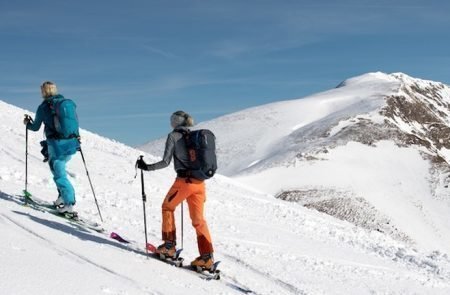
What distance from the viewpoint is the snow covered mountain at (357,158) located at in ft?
187

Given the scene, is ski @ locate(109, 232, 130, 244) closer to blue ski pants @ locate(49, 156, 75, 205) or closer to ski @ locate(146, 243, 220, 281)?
ski @ locate(146, 243, 220, 281)

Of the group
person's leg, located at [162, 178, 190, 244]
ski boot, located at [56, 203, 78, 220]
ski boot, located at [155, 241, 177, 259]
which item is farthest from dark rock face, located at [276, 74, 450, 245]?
person's leg, located at [162, 178, 190, 244]

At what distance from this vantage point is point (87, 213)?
12227 mm

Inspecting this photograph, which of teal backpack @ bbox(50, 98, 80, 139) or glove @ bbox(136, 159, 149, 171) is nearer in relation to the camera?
glove @ bbox(136, 159, 149, 171)

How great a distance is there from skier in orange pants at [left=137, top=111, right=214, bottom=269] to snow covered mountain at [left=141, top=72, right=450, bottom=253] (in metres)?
47.0

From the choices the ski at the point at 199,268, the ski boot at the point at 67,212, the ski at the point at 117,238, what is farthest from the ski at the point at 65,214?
the ski at the point at 199,268

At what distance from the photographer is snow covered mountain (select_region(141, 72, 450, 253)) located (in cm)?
5691

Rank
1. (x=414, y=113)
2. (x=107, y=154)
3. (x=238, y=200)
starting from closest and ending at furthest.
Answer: (x=238, y=200) → (x=107, y=154) → (x=414, y=113)

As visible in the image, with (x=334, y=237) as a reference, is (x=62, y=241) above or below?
above

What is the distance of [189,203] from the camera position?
879 cm

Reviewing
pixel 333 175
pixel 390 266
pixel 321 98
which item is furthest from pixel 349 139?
pixel 390 266

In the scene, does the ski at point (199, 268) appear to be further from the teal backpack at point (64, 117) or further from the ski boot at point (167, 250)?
the teal backpack at point (64, 117)

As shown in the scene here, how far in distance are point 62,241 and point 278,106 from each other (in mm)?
110751

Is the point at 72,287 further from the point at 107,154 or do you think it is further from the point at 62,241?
the point at 107,154
